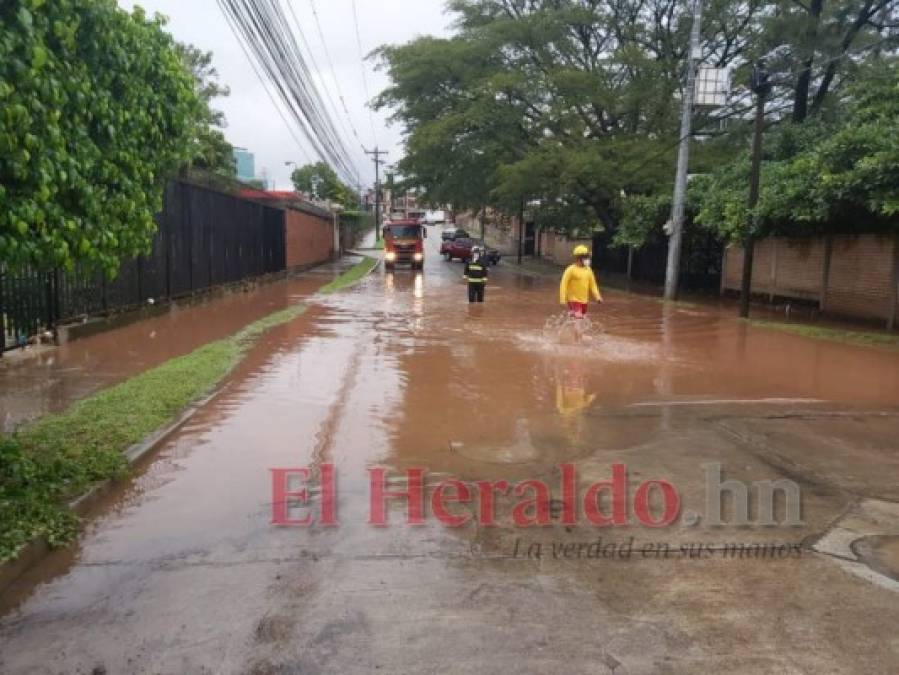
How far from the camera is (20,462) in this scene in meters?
4.99

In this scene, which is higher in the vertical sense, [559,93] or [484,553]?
→ [559,93]

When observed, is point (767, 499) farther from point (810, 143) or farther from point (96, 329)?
point (810, 143)

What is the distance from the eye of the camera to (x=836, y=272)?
55.3ft

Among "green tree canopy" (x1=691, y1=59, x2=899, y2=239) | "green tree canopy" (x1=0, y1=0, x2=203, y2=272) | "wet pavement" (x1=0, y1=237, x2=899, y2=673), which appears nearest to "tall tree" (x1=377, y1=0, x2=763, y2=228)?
"green tree canopy" (x1=691, y1=59, x2=899, y2=239)

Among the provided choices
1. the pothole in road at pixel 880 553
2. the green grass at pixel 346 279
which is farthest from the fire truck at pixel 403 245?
the pothole in road at pixel 880 553

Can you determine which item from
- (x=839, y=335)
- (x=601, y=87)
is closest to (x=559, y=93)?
(x=601, y=87)

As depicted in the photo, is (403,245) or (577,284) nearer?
(577,284)

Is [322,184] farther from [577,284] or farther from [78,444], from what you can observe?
[78,444]

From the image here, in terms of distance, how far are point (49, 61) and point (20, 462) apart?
265 cm

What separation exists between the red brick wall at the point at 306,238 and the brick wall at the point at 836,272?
1879cm

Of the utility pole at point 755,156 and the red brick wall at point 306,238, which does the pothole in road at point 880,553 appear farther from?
the red brick wall at point 306,238

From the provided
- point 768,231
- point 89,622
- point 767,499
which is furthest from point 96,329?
point 768,231

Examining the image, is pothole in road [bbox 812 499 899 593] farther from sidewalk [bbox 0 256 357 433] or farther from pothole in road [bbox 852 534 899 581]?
sidewalk [bbox 0 256 357 433]

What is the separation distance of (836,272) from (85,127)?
16511mm
